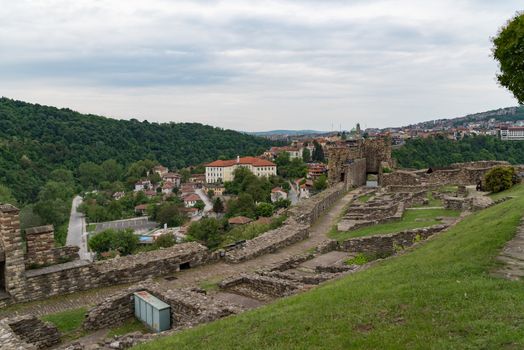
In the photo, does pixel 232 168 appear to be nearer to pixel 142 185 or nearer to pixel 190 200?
pixel 190 200

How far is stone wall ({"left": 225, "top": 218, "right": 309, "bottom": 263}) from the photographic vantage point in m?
15.3

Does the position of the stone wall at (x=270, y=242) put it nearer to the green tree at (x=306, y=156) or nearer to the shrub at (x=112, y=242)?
the shrub at (x=112, y=242)

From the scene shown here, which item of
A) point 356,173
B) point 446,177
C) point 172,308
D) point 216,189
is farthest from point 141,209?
point 172,308

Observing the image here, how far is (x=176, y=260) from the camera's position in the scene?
14.3 meters

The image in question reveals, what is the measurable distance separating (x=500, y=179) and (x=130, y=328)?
18.9 m

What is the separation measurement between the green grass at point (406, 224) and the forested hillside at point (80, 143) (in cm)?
8672

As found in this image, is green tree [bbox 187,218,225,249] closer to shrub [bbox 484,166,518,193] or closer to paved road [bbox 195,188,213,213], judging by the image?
shrub [bbox 484,166,518,193]

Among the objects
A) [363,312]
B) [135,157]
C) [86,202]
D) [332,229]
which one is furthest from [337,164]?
[135,157]

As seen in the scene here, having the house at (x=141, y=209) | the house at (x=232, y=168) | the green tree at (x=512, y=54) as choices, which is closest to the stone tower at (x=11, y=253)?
the green tree at (x=512, y=54)

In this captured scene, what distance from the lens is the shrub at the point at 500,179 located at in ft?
70.0

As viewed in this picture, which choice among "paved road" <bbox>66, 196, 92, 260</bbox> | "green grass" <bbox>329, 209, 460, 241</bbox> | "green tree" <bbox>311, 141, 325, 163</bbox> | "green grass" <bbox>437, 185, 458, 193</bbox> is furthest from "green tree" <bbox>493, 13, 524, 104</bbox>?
"green tree" <bbox>311, 141, 325, 163</bbox>

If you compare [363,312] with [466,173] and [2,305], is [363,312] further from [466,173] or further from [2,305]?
[466,173]

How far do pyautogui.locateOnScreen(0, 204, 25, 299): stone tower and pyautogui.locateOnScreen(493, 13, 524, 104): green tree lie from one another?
13063 millimetres

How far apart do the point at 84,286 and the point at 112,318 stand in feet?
7.35
